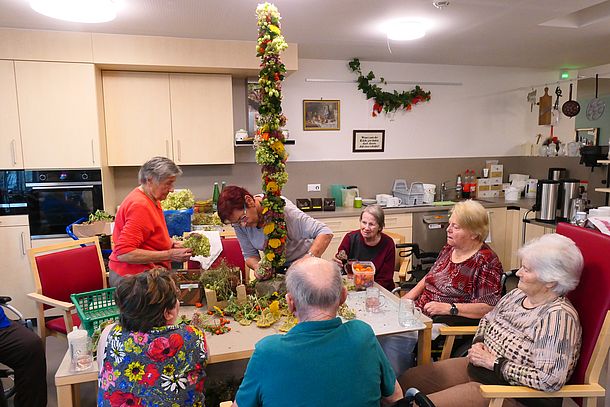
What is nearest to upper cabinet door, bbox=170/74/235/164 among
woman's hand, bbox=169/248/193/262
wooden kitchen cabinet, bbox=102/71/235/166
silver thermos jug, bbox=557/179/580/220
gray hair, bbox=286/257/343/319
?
wooden kitchen cabinet, bbox=102/71/235/166

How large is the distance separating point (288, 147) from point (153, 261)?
9.26ft

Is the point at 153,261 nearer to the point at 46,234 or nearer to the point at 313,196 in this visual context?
the point at 46,234

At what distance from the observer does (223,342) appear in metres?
1.86

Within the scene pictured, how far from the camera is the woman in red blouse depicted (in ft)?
10.0

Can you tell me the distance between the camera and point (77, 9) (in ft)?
8.85

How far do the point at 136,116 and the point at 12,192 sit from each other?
126cm

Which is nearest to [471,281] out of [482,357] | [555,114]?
[482,357]

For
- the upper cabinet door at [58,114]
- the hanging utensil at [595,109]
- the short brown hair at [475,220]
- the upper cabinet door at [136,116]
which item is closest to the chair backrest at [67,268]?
the upper cabinet door at [58,114]

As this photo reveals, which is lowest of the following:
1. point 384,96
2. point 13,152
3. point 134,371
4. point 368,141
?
point 134,371

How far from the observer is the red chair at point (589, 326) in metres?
1.74

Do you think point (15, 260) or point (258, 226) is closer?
point (258, 226)

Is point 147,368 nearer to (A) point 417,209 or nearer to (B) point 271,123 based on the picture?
(B) point 271,123

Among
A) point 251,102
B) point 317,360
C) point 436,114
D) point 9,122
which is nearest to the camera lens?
point 317,360

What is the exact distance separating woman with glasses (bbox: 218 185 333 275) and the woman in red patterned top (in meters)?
0.72
